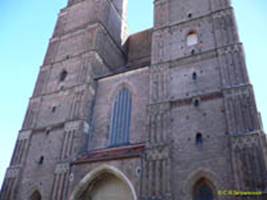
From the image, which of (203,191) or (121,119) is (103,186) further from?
(203,191)

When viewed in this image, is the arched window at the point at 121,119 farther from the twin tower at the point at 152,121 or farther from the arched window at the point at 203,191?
the arched window at the point at 203,191

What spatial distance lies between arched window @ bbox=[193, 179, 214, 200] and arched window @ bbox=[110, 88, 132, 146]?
5386mm

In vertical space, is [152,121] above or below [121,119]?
below

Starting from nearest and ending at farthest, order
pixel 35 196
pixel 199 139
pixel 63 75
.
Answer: pixel 199 139 → pixel 35 196 → pixel 63 75

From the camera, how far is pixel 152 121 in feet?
52.0

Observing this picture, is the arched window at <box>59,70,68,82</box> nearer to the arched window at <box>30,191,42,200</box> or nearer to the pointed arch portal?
the arched window at <box>30,191,42,200</box>

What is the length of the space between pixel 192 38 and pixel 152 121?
6.60m

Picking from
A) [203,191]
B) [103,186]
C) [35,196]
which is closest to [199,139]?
[203,191]

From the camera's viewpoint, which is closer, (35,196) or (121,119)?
(35,196)

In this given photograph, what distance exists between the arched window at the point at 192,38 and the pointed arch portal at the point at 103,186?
30.8 feet

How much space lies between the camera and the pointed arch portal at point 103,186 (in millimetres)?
14953

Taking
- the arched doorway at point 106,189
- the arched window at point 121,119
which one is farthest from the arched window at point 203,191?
the arched window at point 121,119

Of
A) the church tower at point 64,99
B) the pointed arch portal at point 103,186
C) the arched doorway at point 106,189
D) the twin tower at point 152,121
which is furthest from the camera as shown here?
the church tower at point 64,99

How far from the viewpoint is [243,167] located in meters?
12.1
